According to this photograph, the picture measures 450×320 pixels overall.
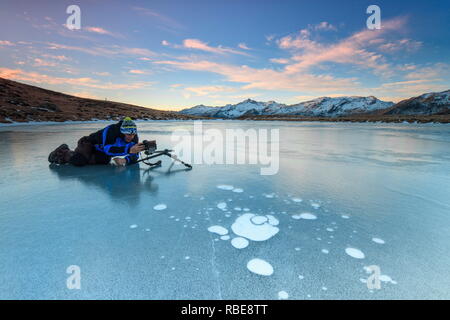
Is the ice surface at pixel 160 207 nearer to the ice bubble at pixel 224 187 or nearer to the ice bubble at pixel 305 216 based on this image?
the ice bubble at pixel 224 187

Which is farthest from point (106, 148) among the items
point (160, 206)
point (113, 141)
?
point (160, 206)

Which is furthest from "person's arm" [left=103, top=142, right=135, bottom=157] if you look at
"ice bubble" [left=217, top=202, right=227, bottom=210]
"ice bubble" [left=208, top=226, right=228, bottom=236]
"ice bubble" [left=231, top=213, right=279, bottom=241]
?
"ice bubble" [left=231, top=213, right=279, bottom=241]

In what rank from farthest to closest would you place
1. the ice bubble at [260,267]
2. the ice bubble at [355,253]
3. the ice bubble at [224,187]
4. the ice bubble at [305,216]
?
the ice bubble at [224,187] < the ice bubble at [305,216] < the ice bubble at [355,253] < the ice bubble at [260,267]

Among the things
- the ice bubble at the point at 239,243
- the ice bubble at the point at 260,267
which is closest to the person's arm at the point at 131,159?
the ice bubble at the point at 239,243

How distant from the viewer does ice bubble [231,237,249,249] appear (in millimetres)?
2393

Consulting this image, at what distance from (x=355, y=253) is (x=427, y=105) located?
189368 millimetres

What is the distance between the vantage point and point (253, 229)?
278cm

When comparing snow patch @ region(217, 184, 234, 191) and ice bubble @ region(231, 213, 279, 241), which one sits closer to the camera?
ice bubble @ region(231, 213, 279, 241)

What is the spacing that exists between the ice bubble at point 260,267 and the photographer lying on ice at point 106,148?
4.58 metres

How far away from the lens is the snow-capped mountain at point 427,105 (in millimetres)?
129625

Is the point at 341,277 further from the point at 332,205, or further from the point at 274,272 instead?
the point at 332,205

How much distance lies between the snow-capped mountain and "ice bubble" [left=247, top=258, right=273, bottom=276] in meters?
174

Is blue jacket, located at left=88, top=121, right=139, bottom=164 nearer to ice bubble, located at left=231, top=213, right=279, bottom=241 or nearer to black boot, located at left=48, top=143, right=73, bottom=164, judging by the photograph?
black boot, located at left=48, top=143, right=73, bottom=164
